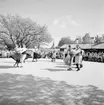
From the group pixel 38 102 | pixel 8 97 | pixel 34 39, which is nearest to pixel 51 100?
pixel 38 102

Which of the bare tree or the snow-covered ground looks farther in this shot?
the bare tree

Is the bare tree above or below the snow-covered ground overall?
above

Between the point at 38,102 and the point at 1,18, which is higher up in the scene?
the point at 1,18

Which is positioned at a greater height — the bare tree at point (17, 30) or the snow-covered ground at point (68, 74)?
the bare tree at point (17, 30)

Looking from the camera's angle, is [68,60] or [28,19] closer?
[68,60]

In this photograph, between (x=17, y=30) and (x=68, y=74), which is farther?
(x=17, y=30)

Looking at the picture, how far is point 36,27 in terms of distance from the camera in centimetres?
3862

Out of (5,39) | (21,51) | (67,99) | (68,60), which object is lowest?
(67,99)

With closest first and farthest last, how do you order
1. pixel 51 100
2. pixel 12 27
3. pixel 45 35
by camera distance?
pixel 51 100, pixel 12 27, pixel 45 35

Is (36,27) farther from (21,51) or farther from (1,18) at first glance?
(21,51)

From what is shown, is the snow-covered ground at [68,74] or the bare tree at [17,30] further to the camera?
the bare tree at [17,30]

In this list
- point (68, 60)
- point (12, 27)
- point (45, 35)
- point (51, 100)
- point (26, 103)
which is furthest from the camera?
point (45, 35)

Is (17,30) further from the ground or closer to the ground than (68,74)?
further from the ground

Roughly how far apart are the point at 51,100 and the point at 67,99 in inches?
17.7
